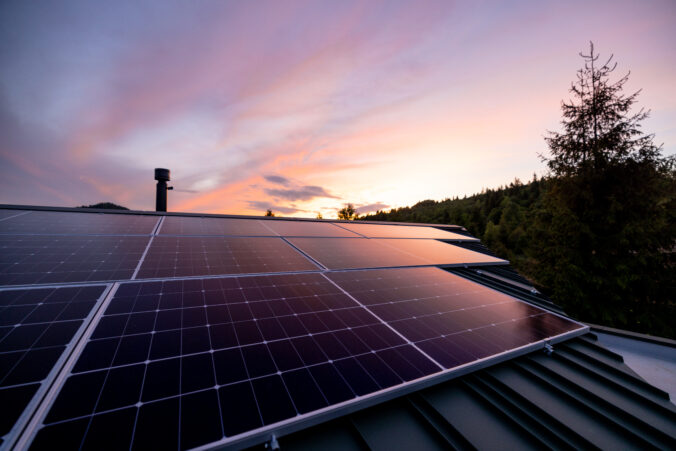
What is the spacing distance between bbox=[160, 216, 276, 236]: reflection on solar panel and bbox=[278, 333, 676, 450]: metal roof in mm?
8784

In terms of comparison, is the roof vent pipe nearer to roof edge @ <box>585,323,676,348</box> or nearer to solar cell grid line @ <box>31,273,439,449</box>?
solar cell grid line @ <box>31,273,439,449</box>

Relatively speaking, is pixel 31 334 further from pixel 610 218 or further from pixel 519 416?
pixel 610 218

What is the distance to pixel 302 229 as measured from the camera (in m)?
13.2

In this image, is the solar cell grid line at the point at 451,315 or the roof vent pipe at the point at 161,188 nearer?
the solar cell grid line at the point at 451,315

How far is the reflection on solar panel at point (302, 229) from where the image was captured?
1215 centimetres

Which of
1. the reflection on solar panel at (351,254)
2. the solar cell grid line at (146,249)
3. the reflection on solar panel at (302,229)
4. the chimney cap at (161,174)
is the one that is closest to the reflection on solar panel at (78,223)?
the solar cell grid line at (146,249)

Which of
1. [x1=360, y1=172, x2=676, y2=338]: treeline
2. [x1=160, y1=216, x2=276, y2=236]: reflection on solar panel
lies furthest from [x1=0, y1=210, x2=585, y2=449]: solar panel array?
[x1=360, y1=172, x2=676, y2=338]: treeline

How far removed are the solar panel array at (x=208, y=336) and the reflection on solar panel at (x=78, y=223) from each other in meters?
0.21

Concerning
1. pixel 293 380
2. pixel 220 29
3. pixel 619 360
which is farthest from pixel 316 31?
pixel 619 360

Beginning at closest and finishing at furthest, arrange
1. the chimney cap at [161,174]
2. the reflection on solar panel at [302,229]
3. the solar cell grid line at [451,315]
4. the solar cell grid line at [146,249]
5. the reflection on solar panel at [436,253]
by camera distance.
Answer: the solar cell grid line at [451,315] → the solar cell grid line at [146,249] → the reflection on solar panel at [436,253] → the reflection on solar panel at [302,229] → the chimney cap at [161,174]

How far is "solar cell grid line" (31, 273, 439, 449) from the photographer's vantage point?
2.22m

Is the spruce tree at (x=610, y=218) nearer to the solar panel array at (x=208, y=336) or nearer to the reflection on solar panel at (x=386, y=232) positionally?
the reflection on solar panel at (x=386, y=232)

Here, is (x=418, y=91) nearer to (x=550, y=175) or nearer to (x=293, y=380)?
(x=550, y=175)

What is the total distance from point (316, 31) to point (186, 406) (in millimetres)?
14549
